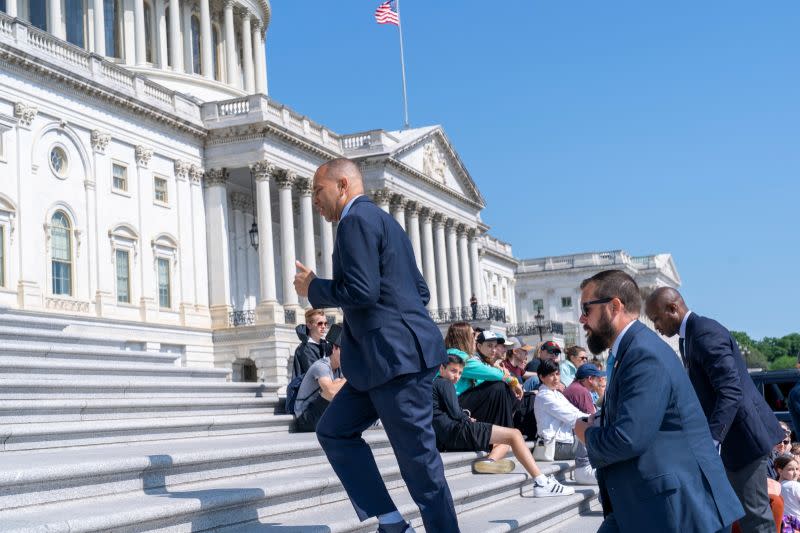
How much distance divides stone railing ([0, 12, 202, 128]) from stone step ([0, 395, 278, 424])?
23.3m

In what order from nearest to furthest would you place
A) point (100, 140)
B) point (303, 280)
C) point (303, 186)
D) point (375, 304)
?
point (375, 304) < point (303, 280) < point (100, 140) < point (303, 186)

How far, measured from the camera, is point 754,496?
6414 millimetres

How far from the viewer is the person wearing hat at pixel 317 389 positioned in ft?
31.6

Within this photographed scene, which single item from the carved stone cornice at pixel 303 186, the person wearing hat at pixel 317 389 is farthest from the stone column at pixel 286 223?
the person wearing hat at pixel 317 389

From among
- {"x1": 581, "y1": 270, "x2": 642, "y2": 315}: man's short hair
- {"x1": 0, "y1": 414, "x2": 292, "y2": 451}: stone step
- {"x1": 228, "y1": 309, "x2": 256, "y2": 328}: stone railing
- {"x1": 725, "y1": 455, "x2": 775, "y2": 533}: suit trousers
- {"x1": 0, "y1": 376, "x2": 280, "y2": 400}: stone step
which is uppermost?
{"x1": 228, "y1": 309, "x2": 256, "y2": 328}: stone railing

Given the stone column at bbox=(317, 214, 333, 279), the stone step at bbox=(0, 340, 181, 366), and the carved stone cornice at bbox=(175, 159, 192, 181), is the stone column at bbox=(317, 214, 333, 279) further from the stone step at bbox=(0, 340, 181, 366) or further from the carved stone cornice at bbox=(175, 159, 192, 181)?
the stone step at bbox=(0, 340, 181, 366)

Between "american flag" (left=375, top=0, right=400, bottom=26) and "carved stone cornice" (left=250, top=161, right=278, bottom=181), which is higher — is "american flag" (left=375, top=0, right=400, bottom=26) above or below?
above

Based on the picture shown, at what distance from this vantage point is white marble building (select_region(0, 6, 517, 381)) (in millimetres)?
31203

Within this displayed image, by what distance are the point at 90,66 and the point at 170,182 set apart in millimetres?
6065

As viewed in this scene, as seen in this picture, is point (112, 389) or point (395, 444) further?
point (112, 389)

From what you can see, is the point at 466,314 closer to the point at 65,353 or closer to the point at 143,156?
the point at 143,156

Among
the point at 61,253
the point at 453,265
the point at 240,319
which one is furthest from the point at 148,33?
the point at 453,265

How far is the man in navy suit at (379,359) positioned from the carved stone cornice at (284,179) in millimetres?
36547

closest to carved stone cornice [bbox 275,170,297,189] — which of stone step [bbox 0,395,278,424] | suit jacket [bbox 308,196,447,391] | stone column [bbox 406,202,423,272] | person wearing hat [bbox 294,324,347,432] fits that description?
stone column [bbox 406,202,423,272]
